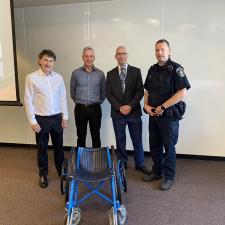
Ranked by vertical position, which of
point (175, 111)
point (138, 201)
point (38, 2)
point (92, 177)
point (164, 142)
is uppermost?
point (38, 2)

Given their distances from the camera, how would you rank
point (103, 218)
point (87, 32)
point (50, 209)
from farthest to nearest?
point (87, 32)
point (50, 209)
point (103, 218)

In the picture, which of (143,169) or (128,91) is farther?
(143,169)

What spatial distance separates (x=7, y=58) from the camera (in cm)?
338

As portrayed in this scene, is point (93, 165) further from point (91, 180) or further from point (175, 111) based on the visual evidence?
point (175, 111)

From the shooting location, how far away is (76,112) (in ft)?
11.9

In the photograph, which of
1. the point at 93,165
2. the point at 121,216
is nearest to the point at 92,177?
the point at 93,165

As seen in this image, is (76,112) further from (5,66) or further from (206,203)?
(206,203)

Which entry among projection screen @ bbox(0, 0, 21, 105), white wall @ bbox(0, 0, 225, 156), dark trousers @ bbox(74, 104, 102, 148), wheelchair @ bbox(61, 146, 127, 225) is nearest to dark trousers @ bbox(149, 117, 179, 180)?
wheelchair @ bbox(61, 146, 127, 225)

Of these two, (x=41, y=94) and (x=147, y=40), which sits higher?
(x=147, y=40)

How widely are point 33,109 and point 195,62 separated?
226 cm

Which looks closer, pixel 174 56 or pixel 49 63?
pixel 49 63

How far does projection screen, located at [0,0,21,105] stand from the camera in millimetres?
3236

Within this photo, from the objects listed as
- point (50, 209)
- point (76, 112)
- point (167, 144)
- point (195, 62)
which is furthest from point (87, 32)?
point (50, 209)

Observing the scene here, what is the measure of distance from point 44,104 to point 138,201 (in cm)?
144
